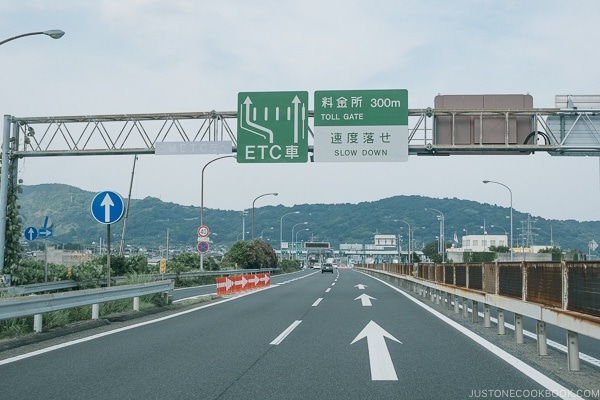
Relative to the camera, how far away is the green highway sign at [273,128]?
24.6 meters

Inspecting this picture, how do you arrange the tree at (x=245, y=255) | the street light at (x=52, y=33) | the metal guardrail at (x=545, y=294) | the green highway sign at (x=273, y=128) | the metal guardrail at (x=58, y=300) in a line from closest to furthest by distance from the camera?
the metal guardrail at (x=545, y=294) < the metal guardrail at (x=58, y=300) < the street light at (x=52, y=33) < the green highway sign at (x=273, y=128) < the tree at (x=245, y=255)

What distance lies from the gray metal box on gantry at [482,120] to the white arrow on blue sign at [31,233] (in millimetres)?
18591

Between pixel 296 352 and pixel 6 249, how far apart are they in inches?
724

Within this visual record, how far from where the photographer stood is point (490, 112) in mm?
23984

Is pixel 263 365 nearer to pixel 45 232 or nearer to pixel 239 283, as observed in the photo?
pixel 239 283

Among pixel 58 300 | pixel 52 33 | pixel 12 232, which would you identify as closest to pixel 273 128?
pixel 52 33

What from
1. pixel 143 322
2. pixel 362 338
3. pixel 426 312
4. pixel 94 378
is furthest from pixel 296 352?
pixel 426 312

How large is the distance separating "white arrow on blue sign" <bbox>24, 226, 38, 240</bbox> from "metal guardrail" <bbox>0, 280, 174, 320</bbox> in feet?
50.9

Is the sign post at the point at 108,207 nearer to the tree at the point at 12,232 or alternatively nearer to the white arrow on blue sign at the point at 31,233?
the tree at the point at 12,232

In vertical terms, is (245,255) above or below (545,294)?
below

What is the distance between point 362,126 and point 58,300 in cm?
1528

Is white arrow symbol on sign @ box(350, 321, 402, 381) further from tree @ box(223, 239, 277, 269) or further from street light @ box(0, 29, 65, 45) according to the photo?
tree @ box(223, 239, 277, 269)

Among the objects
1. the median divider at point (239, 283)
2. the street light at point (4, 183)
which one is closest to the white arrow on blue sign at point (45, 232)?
the street light at point (4, 183)

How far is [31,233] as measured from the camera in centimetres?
2914
